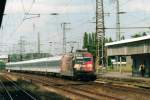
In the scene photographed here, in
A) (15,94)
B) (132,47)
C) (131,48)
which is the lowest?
(15,94)

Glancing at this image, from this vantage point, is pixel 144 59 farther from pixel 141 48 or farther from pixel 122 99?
pixel 122 99

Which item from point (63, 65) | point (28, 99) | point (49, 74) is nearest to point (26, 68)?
point (49, 74)

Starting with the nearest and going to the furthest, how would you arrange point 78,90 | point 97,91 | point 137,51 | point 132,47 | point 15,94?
1. point 15,94
2. point 97,91
3. point 78,90
4. point 137,51
5. point 132,47

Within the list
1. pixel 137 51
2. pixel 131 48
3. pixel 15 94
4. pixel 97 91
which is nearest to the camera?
pixel 15 94

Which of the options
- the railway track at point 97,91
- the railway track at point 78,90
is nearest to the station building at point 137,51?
the railway track at point 78,90

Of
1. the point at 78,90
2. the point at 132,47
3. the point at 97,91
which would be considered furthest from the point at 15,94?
the point at 132,47

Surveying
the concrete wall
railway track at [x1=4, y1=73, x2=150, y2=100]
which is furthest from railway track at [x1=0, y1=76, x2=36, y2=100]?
the concrete wall

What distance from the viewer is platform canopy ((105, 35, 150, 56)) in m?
46.0

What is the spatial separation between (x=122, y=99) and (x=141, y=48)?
25.4m

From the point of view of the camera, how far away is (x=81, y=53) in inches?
1762

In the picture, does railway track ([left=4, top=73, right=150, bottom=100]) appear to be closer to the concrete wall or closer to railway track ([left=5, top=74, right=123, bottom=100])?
railway track ([left=5, top=74, right=123, bottom=100])

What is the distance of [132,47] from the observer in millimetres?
49656

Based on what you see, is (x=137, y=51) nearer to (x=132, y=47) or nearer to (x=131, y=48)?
(x=132, y=47)

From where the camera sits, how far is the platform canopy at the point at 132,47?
46.0 meters
